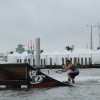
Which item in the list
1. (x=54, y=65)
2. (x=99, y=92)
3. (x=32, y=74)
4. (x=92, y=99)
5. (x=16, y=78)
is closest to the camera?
(x=92, y=99)

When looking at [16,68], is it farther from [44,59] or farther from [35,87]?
[44,59]

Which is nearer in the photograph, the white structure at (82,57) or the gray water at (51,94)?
the gray water at (51,94)

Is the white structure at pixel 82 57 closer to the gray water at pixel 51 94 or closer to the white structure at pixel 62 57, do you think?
the white structure at pixel 62 57

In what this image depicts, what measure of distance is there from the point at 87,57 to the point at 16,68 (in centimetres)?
8476

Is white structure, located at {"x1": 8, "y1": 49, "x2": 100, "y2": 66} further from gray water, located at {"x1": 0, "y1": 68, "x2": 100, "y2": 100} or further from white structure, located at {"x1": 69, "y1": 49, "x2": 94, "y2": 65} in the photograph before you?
gray water, located at {"x1": 0, "y1": 68, "x2": 100, "y2": 100}

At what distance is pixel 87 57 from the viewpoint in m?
110

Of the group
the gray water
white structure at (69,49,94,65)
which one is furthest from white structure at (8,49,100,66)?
the gray water

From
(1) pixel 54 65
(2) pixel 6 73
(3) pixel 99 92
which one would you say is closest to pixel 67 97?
(3) pixel 99 92

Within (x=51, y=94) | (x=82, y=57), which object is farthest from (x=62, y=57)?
(x=51, y=94)

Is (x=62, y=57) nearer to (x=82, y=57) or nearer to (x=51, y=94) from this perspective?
(x=82, y=57)

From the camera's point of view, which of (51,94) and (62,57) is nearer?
(51,94)

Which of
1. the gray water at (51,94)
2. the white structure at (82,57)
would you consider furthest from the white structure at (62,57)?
the gray water at (51,94)

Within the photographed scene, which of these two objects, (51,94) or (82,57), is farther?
(82,57)

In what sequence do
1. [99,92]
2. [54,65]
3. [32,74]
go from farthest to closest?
[54,65]
[32,74]
[99,92]
